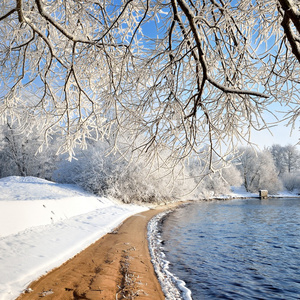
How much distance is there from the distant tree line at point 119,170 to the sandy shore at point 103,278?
1897 mm

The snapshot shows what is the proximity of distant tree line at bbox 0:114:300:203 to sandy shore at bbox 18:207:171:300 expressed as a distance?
1.90m

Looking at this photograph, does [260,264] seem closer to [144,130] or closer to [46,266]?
[46,266]

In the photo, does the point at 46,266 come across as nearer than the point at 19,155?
Yes

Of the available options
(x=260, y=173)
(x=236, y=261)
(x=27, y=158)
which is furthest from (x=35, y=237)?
(x=260, y=173)

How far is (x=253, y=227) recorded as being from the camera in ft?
38.0

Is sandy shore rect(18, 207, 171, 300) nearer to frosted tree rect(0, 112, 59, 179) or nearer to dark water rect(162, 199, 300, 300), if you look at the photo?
dark water rect(162, 199, 300, 300)

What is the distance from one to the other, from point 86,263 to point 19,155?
28726 millimetres

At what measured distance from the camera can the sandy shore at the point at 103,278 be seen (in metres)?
3.86

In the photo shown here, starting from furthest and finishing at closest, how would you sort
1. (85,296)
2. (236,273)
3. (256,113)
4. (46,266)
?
(236,273) < (46,266) < (85,296) < (256,113)

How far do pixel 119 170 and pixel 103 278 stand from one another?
1749cm

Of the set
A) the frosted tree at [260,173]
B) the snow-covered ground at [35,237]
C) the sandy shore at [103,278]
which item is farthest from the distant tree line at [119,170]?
the snow-covered ground at [35,237]

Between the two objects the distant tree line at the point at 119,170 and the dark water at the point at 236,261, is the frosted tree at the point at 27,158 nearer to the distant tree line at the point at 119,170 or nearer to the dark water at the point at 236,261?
the distant tree line at the point at 119,170

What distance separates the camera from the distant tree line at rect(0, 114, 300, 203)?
20.8 meters

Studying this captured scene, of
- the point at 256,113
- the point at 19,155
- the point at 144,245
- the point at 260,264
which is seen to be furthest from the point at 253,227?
the point at 19,155
